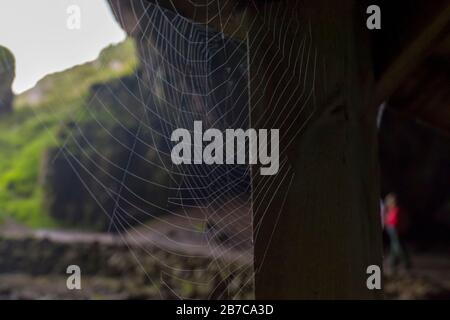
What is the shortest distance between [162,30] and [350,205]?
58 cm

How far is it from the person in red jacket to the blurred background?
0.02 meters

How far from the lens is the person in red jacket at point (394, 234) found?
19.5 feet

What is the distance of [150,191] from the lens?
8.28m

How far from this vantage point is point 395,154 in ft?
27.8

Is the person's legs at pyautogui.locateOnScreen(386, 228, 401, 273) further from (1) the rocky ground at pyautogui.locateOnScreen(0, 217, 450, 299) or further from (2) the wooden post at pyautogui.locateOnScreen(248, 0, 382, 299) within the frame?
(2) the wooden post at pyautogui.locateOnScreen(248, 0, 382, 299)

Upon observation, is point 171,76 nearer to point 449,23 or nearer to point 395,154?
point 449,23

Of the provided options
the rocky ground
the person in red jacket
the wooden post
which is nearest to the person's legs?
the person in red jacket

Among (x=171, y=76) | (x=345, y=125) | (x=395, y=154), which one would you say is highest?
(x=171, y=76)

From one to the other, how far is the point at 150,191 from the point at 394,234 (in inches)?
149

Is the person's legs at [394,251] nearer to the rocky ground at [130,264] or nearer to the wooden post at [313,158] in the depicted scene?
the rocky ground at [130,264]

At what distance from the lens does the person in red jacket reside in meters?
5.95

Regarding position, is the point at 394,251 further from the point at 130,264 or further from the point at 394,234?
the point at 130,264

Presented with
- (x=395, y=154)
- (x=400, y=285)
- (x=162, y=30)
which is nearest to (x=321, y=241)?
(x=162, y=30)

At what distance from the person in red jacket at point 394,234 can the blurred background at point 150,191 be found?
0.08ft
